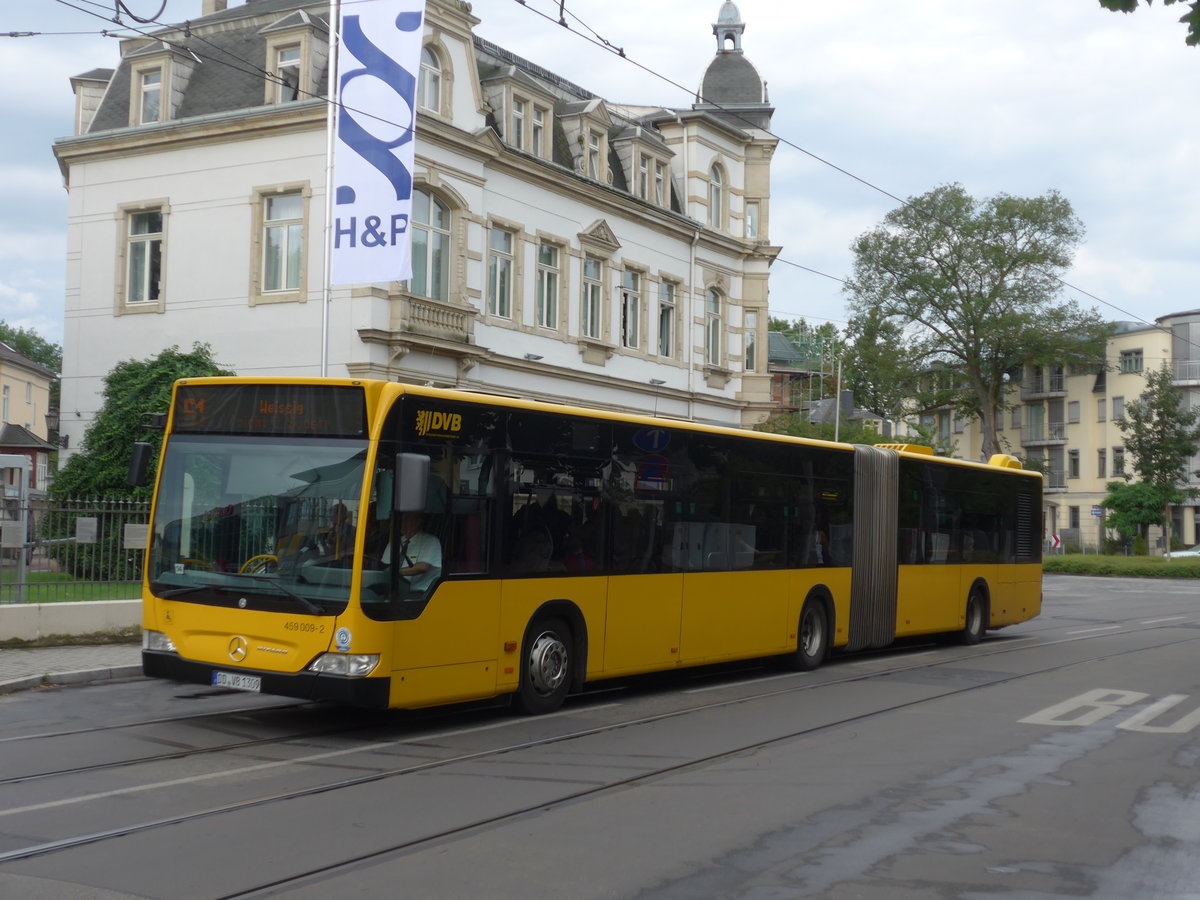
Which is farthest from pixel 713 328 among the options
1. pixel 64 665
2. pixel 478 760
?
pixel 478 760

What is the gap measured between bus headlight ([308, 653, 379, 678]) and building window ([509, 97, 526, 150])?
23208 millimetres

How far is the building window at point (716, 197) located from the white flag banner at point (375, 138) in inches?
794

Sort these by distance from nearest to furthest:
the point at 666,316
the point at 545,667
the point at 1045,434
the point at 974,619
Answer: the point at 545,667 < the point at 974,619 < the point at 666,316 < the point at 1045,434

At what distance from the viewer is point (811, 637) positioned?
17219mm

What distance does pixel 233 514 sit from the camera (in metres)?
10.7

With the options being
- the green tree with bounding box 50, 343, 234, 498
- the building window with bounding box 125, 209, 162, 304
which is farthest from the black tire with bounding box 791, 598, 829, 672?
the building window with bounding box 125, 209, 162, 304

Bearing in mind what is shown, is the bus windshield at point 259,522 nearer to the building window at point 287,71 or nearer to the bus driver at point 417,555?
the bus driver at point 417,555

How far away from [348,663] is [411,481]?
56.6 inches

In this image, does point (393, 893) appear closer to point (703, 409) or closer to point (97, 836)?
point (97, 836)

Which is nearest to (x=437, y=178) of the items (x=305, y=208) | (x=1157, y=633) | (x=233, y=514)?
(x=305, y=208)

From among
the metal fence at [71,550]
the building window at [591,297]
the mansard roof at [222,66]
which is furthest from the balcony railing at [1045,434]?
the metal fence at [71,550]

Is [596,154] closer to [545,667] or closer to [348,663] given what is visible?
[545,667]

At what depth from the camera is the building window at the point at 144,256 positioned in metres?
30.2

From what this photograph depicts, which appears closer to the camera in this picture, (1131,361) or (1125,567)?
(1125,567)
